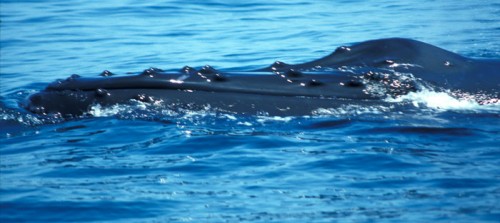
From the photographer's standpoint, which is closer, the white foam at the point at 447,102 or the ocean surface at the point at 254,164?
the ocean surface at the point at 254,164

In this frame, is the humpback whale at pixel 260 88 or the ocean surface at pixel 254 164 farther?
the humpback whale at pixel 260 88

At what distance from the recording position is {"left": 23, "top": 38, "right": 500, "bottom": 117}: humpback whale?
9547 mm

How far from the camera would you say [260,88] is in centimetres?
954

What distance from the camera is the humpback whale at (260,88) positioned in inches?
376

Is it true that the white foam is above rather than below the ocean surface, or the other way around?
above

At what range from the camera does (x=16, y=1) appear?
26703mm

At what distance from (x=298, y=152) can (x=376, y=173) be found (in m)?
0.90

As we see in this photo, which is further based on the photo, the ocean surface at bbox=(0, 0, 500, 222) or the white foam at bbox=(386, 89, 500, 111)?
the white foam at bbox=(386, 89, 500, 111)

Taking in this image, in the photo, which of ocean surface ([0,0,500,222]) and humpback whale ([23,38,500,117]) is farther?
humpback whale ([23,38,500,117])

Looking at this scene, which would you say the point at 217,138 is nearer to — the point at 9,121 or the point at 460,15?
the point at 9,121

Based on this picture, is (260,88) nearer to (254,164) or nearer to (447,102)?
(254,164)

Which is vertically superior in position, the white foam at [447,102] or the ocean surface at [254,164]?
the white foam at [447,102]

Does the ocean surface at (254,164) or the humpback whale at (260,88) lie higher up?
the humpback whale at (260,88)

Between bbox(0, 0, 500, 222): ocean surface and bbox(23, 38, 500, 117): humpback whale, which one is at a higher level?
bbox(23, 38, 500, 117): humpback whale
